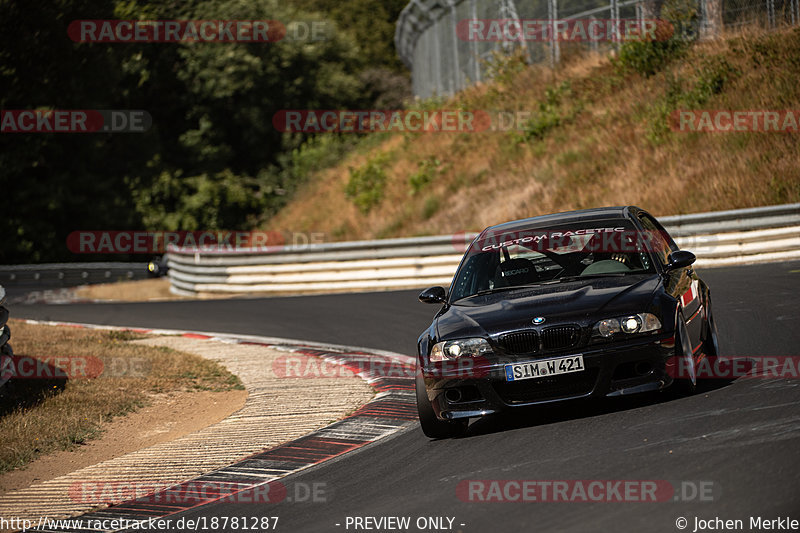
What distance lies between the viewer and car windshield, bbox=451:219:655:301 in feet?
25.2

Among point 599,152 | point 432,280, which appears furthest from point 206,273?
point 599,152

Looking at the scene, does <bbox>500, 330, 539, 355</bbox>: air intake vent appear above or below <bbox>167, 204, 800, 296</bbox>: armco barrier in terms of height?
below

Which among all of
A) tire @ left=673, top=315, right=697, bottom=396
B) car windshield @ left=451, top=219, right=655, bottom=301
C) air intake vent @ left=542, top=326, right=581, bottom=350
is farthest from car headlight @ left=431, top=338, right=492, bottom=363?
tire @ left=673, top=315, right=697, bottom=396

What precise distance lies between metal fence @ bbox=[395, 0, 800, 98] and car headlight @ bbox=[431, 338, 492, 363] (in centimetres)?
1880

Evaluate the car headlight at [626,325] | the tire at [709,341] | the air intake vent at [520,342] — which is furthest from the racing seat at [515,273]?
the tire at [709,341]

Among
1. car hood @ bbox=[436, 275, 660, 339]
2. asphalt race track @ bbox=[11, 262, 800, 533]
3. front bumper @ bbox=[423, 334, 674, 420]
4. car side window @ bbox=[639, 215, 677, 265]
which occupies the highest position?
A: car side window @ bbox=[639, 215, 677, 265]

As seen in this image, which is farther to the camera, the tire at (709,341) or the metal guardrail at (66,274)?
the metal guardrail at (66,274)

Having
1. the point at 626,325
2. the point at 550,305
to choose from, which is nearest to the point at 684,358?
the point at 626,325

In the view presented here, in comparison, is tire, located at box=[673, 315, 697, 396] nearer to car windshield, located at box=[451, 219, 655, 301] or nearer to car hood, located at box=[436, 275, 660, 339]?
car hood, located at box=[436, 275, 660, 339]

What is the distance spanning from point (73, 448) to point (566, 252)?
455cm

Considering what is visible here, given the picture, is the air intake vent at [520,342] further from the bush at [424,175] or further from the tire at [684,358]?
the bush at [424,175]

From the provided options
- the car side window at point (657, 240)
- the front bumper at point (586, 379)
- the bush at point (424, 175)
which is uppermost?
the bush at point (424, 175)

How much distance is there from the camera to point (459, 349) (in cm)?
691

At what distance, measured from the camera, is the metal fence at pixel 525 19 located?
2412cm
